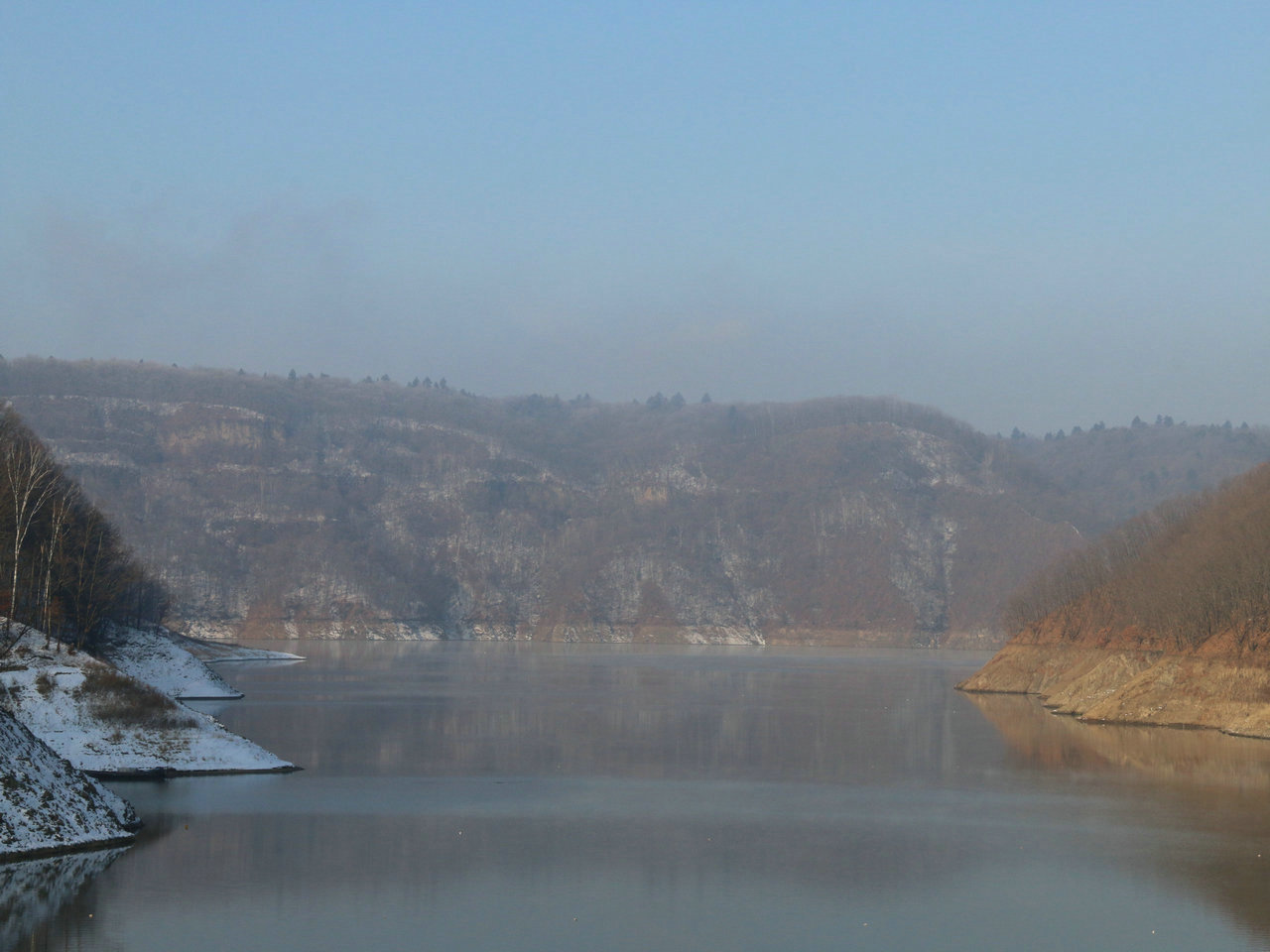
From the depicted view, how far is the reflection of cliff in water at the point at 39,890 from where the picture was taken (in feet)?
83.4

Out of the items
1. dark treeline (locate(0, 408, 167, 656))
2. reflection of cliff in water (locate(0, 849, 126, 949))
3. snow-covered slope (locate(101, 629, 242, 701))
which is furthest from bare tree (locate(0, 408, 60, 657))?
reflection of cliff in water (locate(0, 849, 126, 949))

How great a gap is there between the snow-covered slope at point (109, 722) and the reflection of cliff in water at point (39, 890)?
12492 mm

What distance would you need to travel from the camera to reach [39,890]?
28250mm

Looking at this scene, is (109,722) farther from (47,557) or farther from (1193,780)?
(1193,780)

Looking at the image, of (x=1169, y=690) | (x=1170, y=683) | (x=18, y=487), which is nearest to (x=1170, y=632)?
(x=1170, y=683)

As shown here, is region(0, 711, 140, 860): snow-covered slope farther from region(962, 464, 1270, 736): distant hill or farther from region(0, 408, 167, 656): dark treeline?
region(962, 464, 1270, 736): distant hill

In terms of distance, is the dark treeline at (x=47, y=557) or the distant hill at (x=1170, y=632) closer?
the dark treeline at (x=47, y=557)

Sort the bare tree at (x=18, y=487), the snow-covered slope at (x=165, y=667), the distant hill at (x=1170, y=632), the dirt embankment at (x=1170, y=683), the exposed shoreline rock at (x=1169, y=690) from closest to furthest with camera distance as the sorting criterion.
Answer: the bare tree at (x=18, y=487)
the exposed shoreline rock at (x=1169, y=690)
the dirt embankment at (x=1170, y=683)
the distant hill at (x=1170, y=632)
the snow-covered slope at (x=165, y=667)

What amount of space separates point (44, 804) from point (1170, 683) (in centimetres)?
5859

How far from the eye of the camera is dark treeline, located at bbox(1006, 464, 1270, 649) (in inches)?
2815

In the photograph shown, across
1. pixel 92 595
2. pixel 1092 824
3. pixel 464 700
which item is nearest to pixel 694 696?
pixel 464 700

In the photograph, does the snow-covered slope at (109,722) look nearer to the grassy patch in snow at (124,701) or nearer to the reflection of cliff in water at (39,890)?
the grassy patch in snow at (124,701)

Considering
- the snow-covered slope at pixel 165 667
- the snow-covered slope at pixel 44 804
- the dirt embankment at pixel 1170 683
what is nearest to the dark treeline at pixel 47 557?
the snow-covered slope at pixel 165 667

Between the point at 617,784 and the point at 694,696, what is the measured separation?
1923 inches
